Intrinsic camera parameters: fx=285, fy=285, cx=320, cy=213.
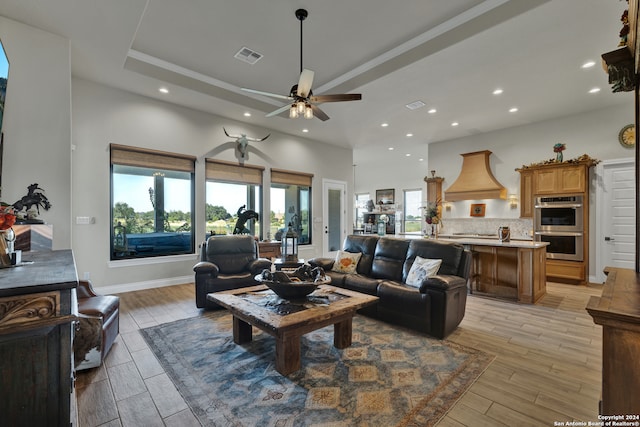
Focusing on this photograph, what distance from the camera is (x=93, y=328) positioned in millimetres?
2240

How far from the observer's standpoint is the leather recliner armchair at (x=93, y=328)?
221 centimetres

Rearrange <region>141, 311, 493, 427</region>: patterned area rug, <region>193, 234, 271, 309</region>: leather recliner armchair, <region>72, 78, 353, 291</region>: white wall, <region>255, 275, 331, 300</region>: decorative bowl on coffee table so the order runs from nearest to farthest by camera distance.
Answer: <region>141, 311, 493, 427</region>: patterned area rug
<region>255, 275, 331, 300</region>: decorative bowl on coffee table
<region>193, 234, 271, 309</region>: leather recliner armchair
<region>72, 78, 353, 291</region>: white wall

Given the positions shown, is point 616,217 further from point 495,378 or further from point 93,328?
point 93,328

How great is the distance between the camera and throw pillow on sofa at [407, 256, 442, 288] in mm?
3287

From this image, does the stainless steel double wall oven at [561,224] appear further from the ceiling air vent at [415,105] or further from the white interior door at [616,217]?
the ceiling air vent at [415,105]

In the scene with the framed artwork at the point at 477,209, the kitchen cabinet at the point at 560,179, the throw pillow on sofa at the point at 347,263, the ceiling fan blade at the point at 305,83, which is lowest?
the throw pillow on sofa at the point at 347,263

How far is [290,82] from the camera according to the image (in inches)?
189

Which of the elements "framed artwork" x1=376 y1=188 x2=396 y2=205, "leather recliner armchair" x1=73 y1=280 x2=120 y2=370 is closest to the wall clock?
"framed artwork" x1=376 y1=188 x2=396 y2=205

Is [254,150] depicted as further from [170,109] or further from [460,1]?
[460,1]

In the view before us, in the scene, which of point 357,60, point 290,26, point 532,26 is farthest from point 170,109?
point 532,26

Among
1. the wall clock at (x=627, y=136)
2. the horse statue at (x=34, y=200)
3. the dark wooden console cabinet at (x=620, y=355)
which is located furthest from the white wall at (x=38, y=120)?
the wall clock at (x=627, y=136)

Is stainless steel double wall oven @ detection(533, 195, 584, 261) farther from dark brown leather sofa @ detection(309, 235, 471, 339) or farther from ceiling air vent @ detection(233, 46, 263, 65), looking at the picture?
ceiling air vent @ detection(233, 46, 263, 65)

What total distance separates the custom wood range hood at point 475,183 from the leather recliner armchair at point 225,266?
5.43 metres

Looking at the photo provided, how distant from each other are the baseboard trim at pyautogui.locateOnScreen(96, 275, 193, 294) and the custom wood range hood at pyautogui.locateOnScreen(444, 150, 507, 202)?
655 cm
